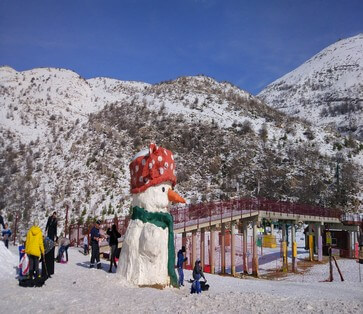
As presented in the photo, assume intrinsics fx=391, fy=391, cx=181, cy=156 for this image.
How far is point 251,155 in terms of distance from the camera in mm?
47000

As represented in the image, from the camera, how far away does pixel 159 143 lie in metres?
48.0

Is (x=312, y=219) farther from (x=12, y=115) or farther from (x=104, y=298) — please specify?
(x=12, y=115)

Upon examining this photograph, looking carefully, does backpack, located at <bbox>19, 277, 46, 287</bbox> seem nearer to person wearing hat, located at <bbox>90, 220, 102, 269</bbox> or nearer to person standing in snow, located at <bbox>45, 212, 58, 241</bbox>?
person wearing hat, located at <bbox>90, 220, 102, 269</bbox>

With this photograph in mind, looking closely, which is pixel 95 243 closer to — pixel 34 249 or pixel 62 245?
pixel 62 245

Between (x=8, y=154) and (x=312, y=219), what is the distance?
35680 millimetres

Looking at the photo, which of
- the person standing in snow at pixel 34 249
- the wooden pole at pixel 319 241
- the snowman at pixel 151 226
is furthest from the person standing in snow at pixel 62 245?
the wooden pole at pixel 319 241

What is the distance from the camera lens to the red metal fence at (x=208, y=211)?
19062 millimetres

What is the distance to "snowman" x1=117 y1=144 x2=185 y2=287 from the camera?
10.6 metres

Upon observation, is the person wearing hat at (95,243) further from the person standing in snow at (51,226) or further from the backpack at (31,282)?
the backpack at (31,282)

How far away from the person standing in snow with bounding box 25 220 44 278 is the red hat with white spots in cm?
294

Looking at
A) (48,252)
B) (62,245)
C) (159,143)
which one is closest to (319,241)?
(62,245)

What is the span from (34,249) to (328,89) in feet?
344

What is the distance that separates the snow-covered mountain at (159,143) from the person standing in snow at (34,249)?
2530 cm

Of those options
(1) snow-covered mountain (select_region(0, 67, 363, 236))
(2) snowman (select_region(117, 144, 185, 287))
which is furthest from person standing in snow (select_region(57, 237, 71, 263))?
(1) snow-covered mountain (select_region(0, 67, 363, 236))
